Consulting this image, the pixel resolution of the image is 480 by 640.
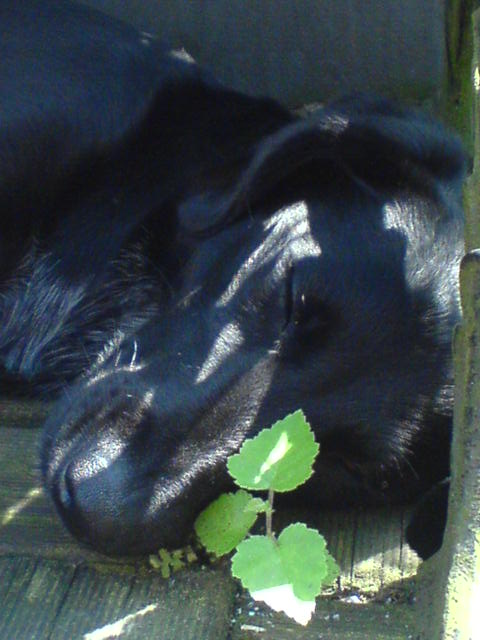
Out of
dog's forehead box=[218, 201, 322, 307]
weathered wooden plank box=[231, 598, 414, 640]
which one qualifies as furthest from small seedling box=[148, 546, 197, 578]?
dog's forehead box=[218, 201, 322, 307]

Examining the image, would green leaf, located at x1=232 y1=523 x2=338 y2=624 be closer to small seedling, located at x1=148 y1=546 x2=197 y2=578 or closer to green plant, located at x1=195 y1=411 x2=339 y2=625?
green plant, located at x1=195 y1=411 x2=339 y2=625

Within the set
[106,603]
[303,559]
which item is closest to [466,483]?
[303,559]

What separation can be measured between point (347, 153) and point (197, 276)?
402 millimetres

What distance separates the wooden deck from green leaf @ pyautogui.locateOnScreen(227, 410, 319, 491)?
0.27 m

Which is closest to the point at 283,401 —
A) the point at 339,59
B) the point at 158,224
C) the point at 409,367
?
the point at 409,367

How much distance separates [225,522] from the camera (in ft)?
6.57

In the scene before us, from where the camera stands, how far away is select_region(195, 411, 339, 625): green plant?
65.5 inches

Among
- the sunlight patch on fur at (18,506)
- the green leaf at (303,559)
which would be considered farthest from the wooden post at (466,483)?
the sunlight patch on fur at (18,506)

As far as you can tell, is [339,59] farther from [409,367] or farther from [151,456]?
[151,456]

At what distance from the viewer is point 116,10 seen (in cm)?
326

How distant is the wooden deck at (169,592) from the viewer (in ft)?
6.13

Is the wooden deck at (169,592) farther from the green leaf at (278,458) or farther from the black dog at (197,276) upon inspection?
the green leaf at (278,458)

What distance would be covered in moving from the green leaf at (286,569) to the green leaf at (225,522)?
208mm

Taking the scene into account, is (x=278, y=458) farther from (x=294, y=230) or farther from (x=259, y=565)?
(x=294, y=230)
